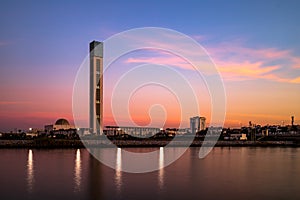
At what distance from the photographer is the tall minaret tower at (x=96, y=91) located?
39.3m

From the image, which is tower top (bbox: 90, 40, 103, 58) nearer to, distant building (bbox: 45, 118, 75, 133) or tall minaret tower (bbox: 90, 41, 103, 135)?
tall minaret tower (bbox: 90, 41, 103, 135)

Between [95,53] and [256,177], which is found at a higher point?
[95,53]

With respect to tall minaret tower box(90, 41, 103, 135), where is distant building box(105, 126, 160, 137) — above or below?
below

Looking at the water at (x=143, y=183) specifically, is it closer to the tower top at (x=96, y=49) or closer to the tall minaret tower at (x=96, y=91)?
the tall minaret tower at (x=96, y=91)

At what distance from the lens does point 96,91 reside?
3981 centimetres

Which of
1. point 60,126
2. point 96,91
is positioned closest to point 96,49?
point 96,91

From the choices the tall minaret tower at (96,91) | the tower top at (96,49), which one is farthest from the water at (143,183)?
the tower top at (96,49)

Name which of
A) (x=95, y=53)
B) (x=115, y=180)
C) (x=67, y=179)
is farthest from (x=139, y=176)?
(x=95, y=53)

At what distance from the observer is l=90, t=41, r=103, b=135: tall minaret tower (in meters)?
39.3

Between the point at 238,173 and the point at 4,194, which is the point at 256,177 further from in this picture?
the point at 4,194

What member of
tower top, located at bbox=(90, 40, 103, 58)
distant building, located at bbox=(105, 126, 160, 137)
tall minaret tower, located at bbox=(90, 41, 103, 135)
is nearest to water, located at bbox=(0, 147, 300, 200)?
tall minaret tower, located at bbox=(90, 41, 103, 135)

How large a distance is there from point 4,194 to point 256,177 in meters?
7.97

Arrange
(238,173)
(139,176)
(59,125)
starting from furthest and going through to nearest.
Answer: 1. (59,125)
2. (238,173)
3. (139,176)

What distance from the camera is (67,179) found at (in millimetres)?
10594
